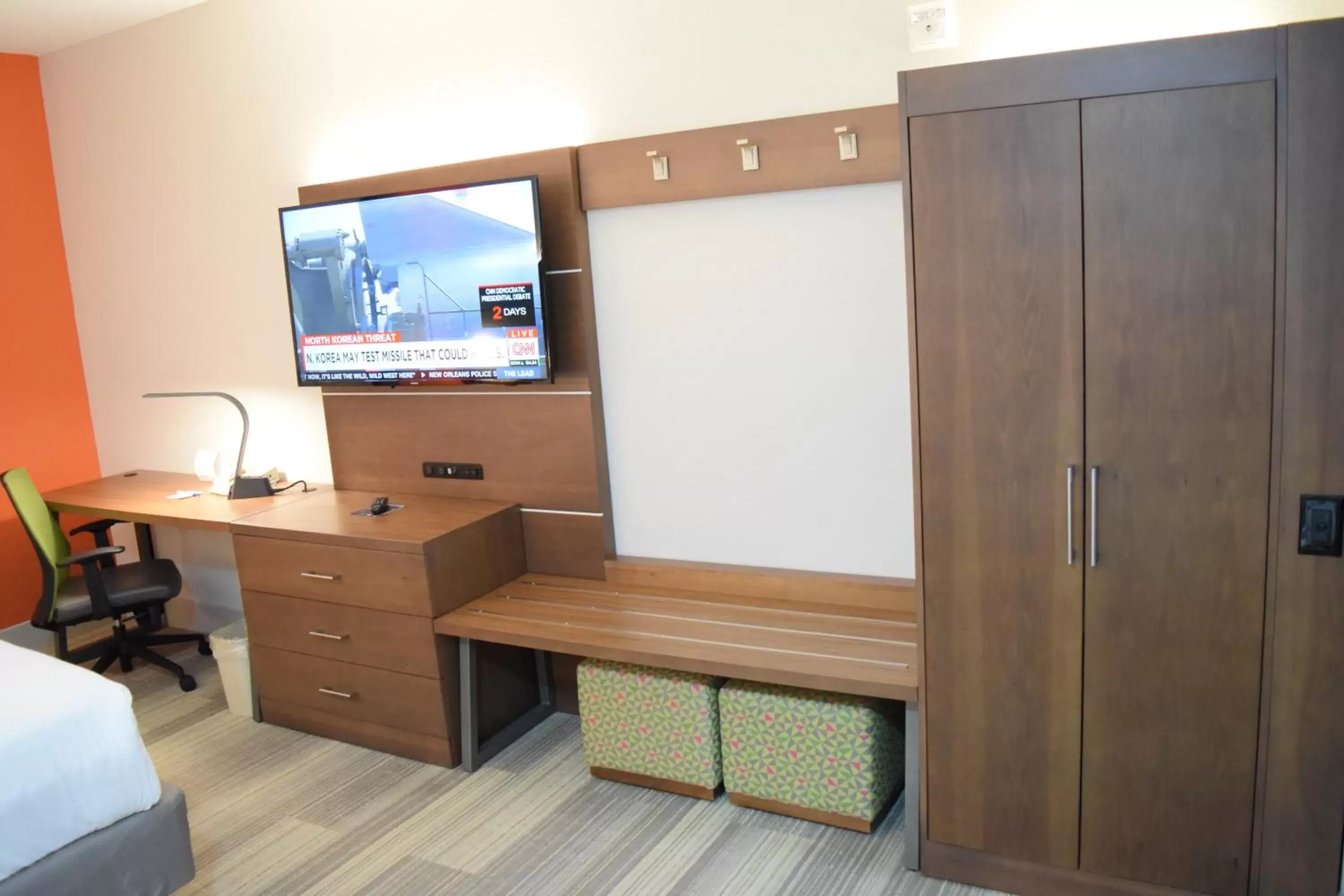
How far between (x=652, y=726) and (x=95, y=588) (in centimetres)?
237

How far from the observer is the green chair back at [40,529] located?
12.9 feet

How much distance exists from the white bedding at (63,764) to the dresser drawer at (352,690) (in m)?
0.94

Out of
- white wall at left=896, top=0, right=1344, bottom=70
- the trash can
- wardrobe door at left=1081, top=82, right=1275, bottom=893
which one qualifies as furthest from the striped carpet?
white wall at left=896, top=0, right=1344, bottom=70

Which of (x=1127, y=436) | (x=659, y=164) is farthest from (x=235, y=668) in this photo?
(x=1127, y=436)

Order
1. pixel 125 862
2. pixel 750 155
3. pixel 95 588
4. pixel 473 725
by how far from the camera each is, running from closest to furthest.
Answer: pixel 125 862 < pixel 750 155 < pixel 473 725 < pixel 95 588

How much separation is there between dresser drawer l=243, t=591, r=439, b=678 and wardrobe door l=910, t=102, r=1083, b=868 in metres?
1.65

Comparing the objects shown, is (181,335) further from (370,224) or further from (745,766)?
(745,766)

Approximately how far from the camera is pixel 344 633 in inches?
141

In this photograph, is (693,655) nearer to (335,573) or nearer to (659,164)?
(335,573)

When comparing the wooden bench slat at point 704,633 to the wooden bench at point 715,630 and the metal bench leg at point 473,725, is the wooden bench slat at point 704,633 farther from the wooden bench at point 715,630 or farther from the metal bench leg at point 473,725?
the metal bench leg at point 473,725

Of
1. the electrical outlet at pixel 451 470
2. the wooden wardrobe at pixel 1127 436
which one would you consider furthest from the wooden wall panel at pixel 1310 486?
the electrical outlet at pixel 451 470

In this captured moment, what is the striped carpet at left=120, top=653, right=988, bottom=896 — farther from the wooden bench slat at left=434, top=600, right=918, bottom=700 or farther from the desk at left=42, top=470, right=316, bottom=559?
the desk at left=42, top=470, right=316, bottom=559

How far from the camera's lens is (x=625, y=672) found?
3174 millimetres

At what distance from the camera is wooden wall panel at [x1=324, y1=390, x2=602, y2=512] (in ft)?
11.8
